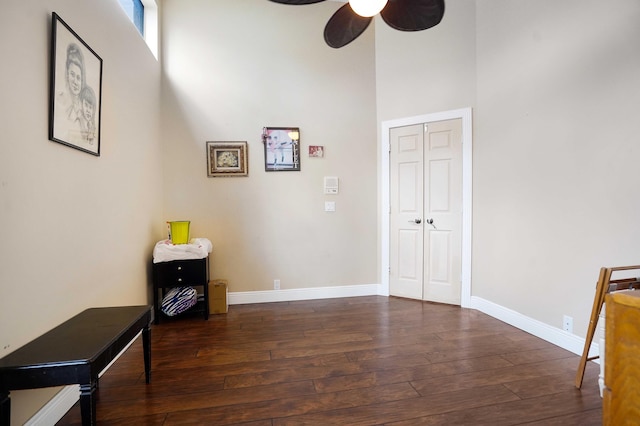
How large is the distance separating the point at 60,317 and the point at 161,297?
1657 mm

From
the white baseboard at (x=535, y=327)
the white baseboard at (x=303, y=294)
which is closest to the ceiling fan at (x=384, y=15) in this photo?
the white baseboard at (x=535, y=327)

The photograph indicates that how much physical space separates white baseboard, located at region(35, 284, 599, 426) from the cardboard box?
1.03 feet

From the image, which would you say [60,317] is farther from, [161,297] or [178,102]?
[178,102]

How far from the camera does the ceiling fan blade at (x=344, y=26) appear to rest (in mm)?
1994

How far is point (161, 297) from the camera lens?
10.9ft

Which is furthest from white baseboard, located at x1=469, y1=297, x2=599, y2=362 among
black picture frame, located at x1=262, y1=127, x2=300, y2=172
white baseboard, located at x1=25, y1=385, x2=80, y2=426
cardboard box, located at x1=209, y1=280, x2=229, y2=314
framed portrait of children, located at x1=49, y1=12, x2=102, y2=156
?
framed portrait of children, located at x1=49, y1=12, x2=102, y2=156

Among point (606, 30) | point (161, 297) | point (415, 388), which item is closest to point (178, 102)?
point (161, 297)

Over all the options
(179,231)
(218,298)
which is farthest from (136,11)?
(218,298)

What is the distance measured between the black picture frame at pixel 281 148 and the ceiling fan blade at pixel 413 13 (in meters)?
1.96

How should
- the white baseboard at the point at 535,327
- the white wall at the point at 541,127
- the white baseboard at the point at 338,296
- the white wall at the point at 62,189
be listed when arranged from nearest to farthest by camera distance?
1. the white wall at the point at 62,189
2. the white baseboard at the point at 338,296
3. the white wall at the point at 541,127
4. the white baseboard at the point at 535,327

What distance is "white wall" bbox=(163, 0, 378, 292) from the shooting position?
3545 millimetres

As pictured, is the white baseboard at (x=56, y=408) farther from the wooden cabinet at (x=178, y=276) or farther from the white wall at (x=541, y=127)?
the white wall at (x=541, y=127)

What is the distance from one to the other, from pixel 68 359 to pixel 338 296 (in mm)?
2948

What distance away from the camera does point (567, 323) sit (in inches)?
96.3
